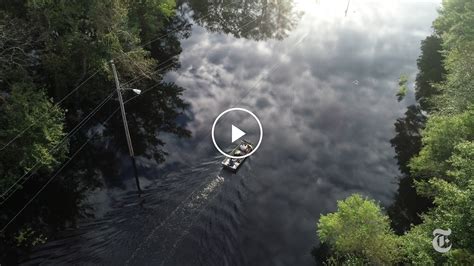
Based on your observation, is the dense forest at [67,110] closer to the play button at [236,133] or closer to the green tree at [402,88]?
the play button at [236,133]

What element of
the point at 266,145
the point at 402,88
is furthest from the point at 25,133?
the point at 402,88

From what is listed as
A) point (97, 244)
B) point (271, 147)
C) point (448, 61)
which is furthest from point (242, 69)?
point (97, 244)

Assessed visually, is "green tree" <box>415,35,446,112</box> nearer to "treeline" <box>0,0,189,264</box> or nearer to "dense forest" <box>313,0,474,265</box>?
"dense forest" <box>313,0,474,265</box>

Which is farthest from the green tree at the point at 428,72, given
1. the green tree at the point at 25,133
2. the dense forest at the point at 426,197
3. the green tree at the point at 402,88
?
the green tree at the point at 25,133

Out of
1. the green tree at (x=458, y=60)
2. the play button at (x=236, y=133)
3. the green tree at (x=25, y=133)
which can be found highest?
the green tree at (x=458, y=60)

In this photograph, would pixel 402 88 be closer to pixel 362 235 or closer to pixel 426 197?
pixel 426 197

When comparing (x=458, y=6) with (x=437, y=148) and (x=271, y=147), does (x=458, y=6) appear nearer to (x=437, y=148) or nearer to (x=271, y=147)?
(x=437, y=148)
